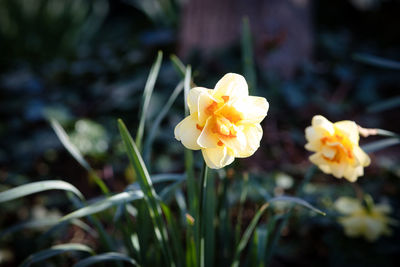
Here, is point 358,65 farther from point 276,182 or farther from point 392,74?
point 276,182

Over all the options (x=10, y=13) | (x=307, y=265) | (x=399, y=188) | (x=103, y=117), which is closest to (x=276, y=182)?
(x=307, y=265)

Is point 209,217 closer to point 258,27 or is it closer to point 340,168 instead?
point 340,168

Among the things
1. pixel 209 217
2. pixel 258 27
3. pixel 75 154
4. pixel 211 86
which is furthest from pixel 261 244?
pixel 258 27

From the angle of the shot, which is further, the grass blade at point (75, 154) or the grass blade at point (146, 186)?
the grass blade at point (75, 154)

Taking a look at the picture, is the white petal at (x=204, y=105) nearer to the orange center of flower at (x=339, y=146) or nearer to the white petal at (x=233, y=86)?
the white petal at (x=233, y=86)

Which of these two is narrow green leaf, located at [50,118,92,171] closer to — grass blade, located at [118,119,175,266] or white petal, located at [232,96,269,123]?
grass blade, located at [118,119,175,266]

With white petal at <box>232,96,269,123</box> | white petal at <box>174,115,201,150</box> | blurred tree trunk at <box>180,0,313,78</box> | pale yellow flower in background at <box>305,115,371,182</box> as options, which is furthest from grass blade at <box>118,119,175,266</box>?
blurred tree trunk at <box>180,0,313,78</box>

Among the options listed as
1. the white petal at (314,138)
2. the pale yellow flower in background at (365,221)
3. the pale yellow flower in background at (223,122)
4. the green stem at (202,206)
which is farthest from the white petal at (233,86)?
the pale yellow flower in background at (365,221)
